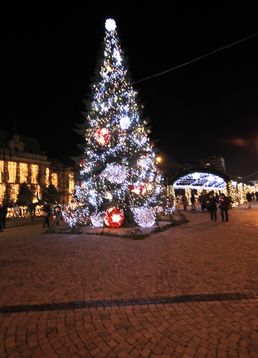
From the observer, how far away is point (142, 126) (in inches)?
731

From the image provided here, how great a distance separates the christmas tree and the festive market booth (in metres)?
17.2

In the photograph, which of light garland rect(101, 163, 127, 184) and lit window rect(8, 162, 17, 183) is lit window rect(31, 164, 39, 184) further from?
light garland rect(101, 163, 127, 184)

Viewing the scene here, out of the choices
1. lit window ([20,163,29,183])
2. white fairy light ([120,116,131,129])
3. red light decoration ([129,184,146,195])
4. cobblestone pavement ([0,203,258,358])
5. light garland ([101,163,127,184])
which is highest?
lit window ([20,163,29,183])

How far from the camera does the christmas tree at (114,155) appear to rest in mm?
17156

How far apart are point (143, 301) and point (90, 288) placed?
4.15 ft

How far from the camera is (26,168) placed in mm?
83562

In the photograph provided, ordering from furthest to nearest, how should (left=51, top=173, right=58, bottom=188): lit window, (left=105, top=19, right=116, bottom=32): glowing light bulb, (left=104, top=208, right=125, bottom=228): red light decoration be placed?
1. (left=51, top=173, right=58, bottom=188): lit window
2. (left=105, top=19, right=116, bottom=32): glowing light bulb
3. (left=104, top=208, right=125, bottom=228): red light decoration

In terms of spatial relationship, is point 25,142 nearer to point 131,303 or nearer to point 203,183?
point 203,183

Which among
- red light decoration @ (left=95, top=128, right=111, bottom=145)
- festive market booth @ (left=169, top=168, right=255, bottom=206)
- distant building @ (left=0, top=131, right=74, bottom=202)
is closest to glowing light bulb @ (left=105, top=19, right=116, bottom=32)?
red light decoration @ (left=95, top=128, right=111, bottom=145)

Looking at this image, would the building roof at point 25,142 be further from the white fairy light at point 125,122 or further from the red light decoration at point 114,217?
the red light decoration at point 114,217

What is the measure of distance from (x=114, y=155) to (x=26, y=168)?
71.1 metres

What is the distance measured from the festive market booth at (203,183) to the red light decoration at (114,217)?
64.6ft

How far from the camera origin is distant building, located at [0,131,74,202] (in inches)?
2972

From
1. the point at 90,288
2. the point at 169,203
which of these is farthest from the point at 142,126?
the point at 90,288
